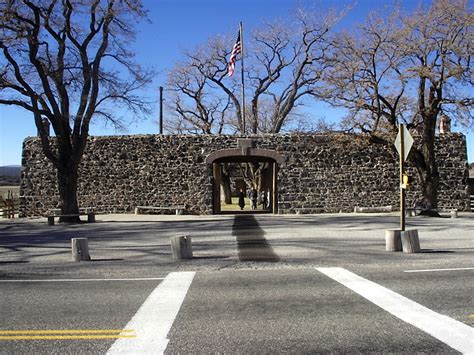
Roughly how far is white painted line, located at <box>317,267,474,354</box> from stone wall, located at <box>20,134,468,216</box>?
57.7ft

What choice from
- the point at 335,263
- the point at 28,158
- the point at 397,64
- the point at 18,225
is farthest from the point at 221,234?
the point at 28,158

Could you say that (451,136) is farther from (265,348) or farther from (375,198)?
(265,348)

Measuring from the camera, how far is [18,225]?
21.0 meters

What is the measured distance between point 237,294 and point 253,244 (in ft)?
20.1

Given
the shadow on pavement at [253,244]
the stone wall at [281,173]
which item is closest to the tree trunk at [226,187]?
the stone wall at [281,173]

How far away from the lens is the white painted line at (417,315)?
4.68 meters

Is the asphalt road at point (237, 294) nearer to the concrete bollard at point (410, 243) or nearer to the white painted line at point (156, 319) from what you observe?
the white painted line at point (156, 319)

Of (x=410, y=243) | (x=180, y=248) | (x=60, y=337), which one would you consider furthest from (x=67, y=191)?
(x=60, y=337)

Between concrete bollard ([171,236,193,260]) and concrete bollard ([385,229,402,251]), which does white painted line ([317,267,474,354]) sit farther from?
concrete bollard ([171,236,193,260])

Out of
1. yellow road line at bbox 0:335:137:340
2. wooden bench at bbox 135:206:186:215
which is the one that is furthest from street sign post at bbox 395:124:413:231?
wooden bench at bbox 135:206:186:215

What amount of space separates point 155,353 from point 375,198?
22.7m

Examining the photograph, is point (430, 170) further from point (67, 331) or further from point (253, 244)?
point (67, 331)

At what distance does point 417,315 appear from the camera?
561 centimetres

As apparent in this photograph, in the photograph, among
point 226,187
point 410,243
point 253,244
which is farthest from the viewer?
point 226,187
